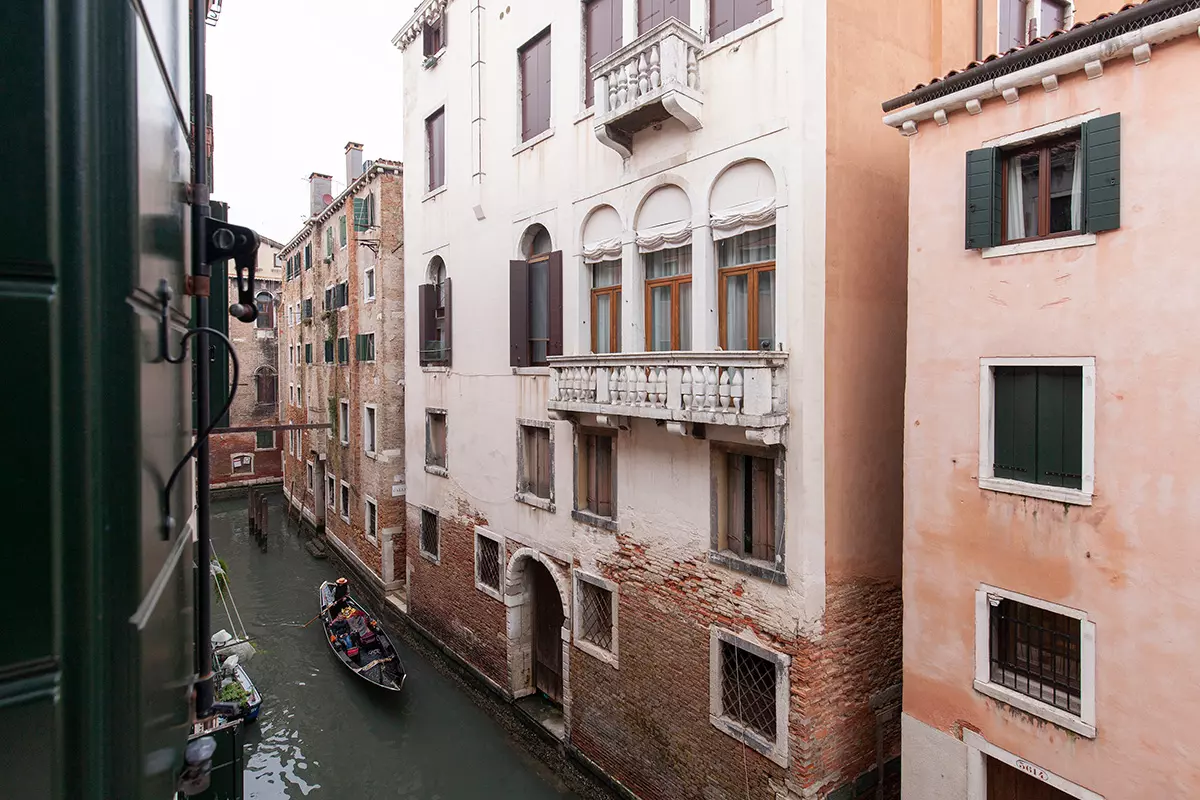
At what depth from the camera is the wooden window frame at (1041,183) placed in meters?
6.05

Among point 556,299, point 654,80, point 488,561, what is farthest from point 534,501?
point 654,80

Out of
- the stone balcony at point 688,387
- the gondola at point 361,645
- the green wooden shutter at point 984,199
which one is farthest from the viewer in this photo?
the gondola at point 361,645

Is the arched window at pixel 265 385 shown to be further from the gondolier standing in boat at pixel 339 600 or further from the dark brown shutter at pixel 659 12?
the dark brown shutter at pixel 659 12

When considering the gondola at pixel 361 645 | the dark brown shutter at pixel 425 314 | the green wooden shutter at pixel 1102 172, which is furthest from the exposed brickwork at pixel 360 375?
the green wooden shutter at pixel 1102 172

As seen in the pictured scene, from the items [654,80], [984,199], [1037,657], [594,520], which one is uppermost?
[654,80]

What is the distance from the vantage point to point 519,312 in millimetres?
11297

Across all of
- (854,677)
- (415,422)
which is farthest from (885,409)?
(415,422)

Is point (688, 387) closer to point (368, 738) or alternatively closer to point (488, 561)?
point (488, 561)

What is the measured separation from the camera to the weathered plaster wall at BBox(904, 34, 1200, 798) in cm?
537

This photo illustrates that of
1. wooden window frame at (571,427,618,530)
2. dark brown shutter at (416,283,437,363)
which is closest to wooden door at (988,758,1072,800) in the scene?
wooden window frame at (571,427,618,530)

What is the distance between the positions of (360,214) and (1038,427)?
17.5m

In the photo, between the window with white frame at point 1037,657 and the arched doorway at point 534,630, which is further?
the arched doorway at point 534,630

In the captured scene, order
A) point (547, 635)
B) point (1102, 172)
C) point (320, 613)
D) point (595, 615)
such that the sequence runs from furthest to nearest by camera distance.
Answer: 1. point (320, 613)
2. point (547, 635)
3. point (595, 615)
4. point (1102, 172)

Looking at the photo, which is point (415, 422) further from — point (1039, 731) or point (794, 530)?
point (1039, 731)
